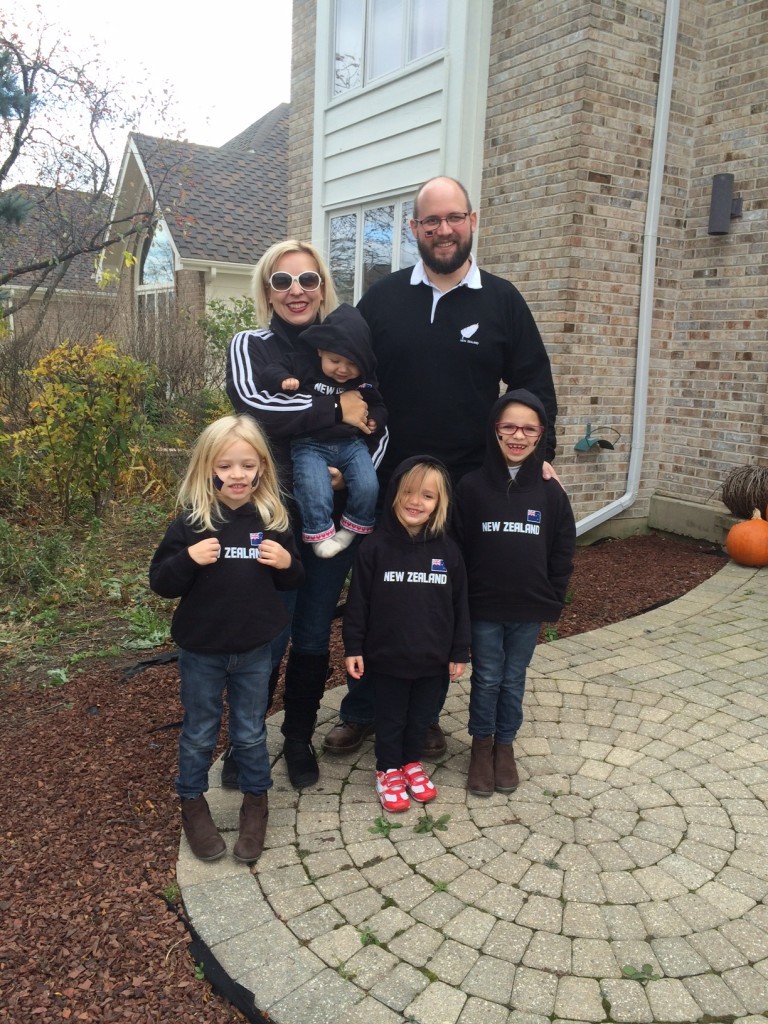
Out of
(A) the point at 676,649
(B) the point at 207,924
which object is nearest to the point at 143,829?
(B) the point at 207,924

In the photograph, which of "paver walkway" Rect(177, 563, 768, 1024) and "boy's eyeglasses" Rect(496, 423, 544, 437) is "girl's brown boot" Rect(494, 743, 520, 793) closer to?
"paver walkway" Rect(177, 563, 768, 1024)

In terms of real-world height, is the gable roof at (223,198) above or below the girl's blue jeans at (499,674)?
above

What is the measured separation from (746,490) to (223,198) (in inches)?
560

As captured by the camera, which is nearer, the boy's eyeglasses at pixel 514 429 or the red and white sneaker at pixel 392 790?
the boy's eyeglasses at pixel 514 429

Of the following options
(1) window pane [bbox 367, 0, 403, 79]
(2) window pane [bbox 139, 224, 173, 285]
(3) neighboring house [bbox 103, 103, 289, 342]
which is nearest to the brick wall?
(1) window pane [bbox 367, 0, 403, 79]

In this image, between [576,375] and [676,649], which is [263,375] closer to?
[676,649]

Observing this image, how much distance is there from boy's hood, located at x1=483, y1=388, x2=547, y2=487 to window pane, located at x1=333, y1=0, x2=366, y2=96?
7.55 m

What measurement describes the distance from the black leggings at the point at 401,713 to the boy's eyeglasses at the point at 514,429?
3.05 feet

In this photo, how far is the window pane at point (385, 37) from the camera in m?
8.28

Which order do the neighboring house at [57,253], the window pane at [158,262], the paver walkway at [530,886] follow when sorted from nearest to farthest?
the paver walkway at [530,886]
the neighboring house at [57,253]
the window pane at [158,262]

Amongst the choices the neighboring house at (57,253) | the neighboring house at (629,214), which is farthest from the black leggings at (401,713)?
the neighboring house at (629,214)

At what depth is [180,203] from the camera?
1420 cm

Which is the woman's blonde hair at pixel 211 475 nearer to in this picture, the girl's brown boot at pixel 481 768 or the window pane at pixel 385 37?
the girl's brown boot at pixel 481 768

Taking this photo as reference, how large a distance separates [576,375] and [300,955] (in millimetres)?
5078
